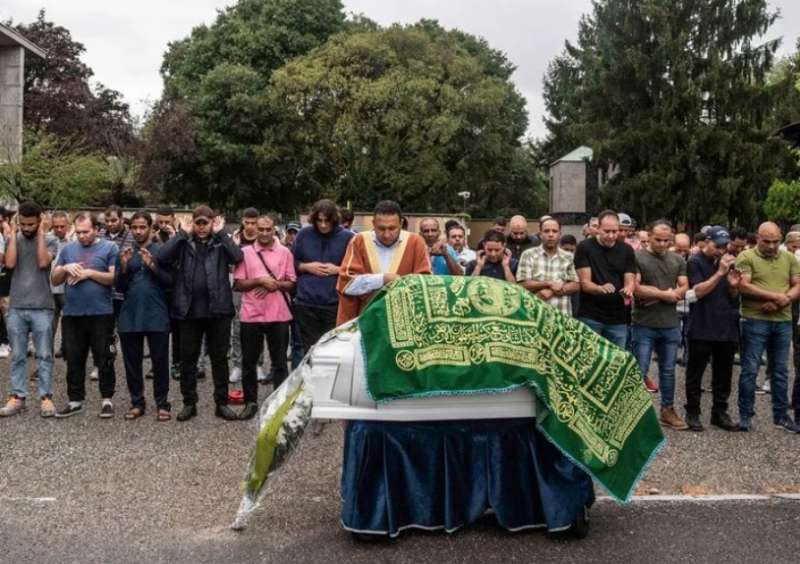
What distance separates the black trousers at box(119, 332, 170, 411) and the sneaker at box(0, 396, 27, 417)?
111 centimetres

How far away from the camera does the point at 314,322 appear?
8789 mm

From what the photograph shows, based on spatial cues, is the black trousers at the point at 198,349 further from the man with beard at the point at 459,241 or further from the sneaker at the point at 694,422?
the sneaker at the point at 694,422

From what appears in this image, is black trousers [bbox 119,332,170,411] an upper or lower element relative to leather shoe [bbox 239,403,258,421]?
upper

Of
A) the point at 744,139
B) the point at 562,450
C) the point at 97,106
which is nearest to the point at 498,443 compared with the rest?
the point at 562,450

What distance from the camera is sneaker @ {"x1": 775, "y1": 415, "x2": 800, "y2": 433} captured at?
28.9 feet

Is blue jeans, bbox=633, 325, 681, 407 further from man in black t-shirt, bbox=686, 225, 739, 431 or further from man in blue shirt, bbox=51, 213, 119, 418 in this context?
man in blue shirt, bbox=51, 213, 119, 418

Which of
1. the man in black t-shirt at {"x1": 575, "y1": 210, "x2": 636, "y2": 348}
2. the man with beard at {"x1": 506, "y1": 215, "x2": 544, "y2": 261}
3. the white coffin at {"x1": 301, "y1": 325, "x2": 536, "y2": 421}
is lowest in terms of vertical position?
the white coffin at {"x1": 301, "y1": 325, "x2": 536, "y2": 421}

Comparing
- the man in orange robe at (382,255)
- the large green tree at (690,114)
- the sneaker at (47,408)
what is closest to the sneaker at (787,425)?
the man in orange robe at (382,255)

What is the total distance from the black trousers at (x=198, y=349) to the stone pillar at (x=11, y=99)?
96.7 ft

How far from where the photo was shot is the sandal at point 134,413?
29.5ft

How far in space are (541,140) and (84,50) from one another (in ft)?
108

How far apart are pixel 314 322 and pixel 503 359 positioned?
12.7ft

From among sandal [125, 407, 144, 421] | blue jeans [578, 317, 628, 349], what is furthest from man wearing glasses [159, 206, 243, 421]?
blue jeans [578, 317, 628, 349]

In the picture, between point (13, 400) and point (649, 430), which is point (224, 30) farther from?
point (649, 430)
